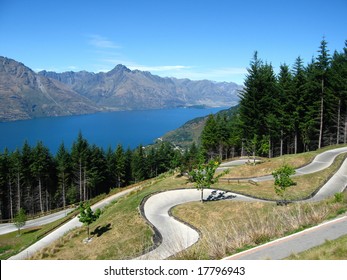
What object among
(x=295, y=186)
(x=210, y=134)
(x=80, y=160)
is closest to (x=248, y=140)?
(x=210, y=134)

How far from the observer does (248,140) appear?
47.1m

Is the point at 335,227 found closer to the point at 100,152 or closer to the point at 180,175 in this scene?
the point at 180,175

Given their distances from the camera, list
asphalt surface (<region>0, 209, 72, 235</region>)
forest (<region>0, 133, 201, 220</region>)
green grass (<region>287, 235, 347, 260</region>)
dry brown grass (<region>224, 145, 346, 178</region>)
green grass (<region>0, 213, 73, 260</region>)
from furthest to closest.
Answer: forest (<region>0, 133, 201, 220</region>), asphalt surface (<region>0, 209, 72, 235</region>), dry brown grass (<region>224, 145, 346, 178</region>), green grass (<region>0, 213, 73, 260</region>), green grass (<region>287, 235, 347, 260</region>)

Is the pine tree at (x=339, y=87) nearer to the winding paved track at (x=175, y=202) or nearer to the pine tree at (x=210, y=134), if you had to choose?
the winding paved track at (x=175, y=202)

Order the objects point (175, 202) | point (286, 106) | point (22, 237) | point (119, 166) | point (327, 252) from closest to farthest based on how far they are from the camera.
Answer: point (327, 252), point (175, 202), point (22, 237), point (286, 106), point (119, 166)

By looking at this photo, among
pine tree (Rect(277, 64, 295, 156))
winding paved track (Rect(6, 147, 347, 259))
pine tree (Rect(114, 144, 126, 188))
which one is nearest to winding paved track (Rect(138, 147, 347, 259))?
winding paved track (Rect(6, 147, 347, 259))

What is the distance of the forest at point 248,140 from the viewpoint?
40.8m

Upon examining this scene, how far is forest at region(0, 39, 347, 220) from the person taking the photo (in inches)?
1604

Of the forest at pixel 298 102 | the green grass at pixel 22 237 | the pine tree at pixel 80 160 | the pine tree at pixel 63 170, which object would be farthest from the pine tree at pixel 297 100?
the pine tree at pixel 63 170

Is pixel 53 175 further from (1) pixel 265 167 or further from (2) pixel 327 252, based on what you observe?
(2) pixel 327 252

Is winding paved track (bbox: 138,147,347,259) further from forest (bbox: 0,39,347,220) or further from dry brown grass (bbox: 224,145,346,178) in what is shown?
forest (bbox: 0,39,347,220)

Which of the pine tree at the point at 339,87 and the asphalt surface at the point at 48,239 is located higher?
the pine tree at the point at 339,87

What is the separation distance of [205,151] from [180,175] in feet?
77.5
